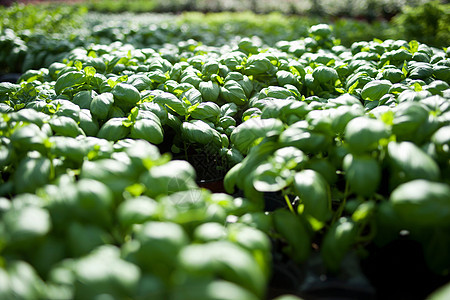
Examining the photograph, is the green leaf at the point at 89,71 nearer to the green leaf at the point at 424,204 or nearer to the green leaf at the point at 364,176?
the green leaf at the point at 364,176

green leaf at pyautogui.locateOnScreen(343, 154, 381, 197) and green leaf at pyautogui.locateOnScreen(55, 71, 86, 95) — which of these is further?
green leaf at pyautogui.locateOnScreen(55, 71, 86, 95)

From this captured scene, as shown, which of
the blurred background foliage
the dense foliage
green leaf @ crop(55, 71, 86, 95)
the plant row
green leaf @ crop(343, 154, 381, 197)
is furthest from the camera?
the blurred background foliage

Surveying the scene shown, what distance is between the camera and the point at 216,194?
938 millimetres

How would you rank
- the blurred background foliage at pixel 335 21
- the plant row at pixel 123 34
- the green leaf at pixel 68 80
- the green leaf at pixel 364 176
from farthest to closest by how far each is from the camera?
the blurred background foliage at pixel 335 21, the plant row at pixel 123 34, the green leaf at pixel 68 80, the green leaf at pixel 364 176

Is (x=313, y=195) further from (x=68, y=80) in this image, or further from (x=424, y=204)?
(x=68, y=80)

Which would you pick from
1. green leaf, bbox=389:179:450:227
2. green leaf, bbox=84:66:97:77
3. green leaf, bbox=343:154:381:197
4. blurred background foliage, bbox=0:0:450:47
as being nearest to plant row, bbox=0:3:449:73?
blurred background foliage, bbox=0:0:450:47

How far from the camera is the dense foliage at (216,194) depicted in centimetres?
64

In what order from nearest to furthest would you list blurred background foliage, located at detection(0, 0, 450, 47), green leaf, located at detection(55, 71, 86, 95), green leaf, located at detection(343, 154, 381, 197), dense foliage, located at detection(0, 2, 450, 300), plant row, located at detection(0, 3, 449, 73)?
1. dense foliage, located at detection(0, 2, 450, 300)
2. green leaf, located at detection(343, 154, 381, 197)
3. green leaf, located at detection(55, 71, 86, 95)
4. plant row, located at detection(0, 3, 449, 73)
5. blurred background foliage, located at detection(0, 0, 450, 47)

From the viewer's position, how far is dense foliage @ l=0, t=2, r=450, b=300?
0.64m

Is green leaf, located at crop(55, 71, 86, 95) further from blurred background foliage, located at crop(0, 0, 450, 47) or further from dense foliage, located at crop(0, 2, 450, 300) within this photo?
blurred background foliage, located at crop(0, 0, 450, 47)

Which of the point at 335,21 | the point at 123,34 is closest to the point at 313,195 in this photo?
the point at 123,34

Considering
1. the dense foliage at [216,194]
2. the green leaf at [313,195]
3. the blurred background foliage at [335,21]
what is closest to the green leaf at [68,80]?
the dense foliage at [216,194]

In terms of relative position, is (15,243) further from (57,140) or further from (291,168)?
(291,168)

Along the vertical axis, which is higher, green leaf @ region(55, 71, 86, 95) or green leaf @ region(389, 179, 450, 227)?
green leaf @ region(55, 71, 86, 95)
